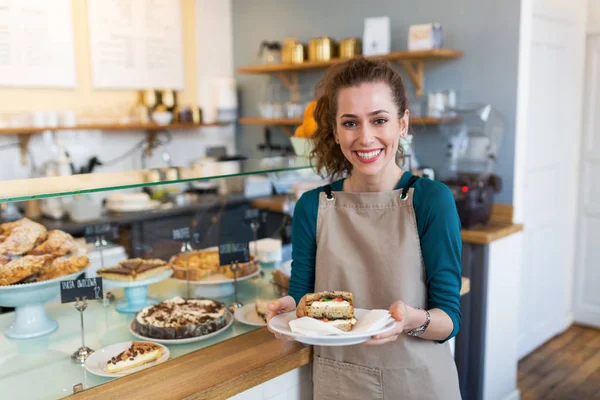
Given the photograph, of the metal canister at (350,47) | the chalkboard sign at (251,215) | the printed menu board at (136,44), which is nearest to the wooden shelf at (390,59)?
the metal canister at (350,47)

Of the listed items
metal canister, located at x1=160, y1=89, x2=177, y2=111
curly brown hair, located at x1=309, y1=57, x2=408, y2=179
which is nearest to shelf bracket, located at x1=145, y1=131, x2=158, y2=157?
metal canister, located at x1=160, y1=89, x2=177, y2=111

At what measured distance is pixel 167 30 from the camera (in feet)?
14.4

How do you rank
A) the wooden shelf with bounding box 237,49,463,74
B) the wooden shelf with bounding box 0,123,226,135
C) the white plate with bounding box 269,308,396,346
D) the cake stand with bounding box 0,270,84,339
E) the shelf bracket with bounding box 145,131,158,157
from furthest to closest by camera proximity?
the shelf bracket with bounding box 145,131,158,157 < the wooden shelf with bounding box 0,123,226,135 < the wooden shelf with bounding box 237,49,463,74 < the cake stand with bounding box 0,270,84,339 < the white plate with bounding box 269,308,396,346

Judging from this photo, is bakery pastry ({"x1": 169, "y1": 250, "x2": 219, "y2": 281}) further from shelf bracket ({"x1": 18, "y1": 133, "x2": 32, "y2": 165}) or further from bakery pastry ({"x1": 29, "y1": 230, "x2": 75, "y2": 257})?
shelf bracket ({"x1": 18, "y1": 133, "x2": 32, "y2": 165})

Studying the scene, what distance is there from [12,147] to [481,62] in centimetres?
292

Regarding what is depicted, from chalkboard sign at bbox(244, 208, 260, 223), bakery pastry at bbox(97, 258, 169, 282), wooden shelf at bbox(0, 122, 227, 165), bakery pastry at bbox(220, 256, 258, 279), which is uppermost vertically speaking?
wooden shelf at bbox(0, 122, 227, 165)

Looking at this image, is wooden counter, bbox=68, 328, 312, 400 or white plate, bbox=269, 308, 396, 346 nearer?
white plate, bbox=269, 308, 396, 346

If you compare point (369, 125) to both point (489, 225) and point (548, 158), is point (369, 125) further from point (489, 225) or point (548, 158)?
point (548, 158)

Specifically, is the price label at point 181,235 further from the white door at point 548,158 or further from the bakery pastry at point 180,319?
the white door at point 548,158

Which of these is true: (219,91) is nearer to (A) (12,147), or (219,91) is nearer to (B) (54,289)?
(A) (12,147)

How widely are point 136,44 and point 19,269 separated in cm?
311

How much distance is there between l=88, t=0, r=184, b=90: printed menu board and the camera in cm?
399

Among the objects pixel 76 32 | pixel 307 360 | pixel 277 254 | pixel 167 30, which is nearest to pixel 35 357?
pixel 307 360

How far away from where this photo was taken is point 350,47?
3.80 meters
